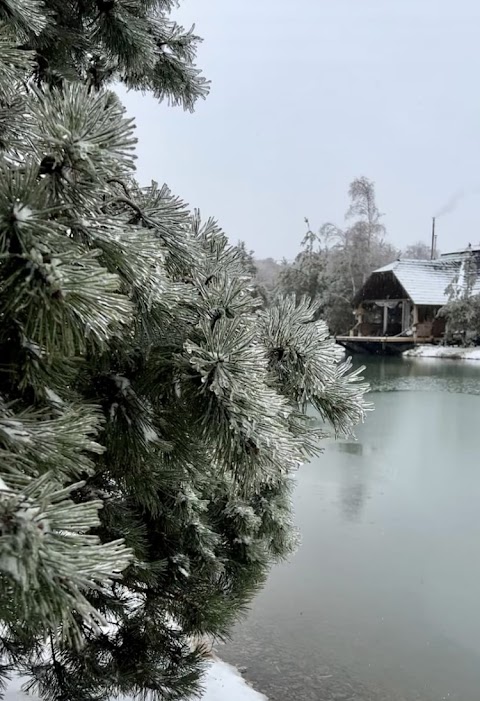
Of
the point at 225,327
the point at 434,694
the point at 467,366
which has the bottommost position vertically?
the point at 434,694

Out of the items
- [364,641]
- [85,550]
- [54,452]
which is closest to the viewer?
[85,550]

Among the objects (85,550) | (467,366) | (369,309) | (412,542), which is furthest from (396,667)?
(369,309)

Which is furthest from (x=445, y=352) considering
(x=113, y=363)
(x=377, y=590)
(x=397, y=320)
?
(x=113, y=363)

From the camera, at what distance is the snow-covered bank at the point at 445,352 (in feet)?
54.5

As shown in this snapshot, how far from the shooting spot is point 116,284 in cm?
50

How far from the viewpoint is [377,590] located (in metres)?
3.79

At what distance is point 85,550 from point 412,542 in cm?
450

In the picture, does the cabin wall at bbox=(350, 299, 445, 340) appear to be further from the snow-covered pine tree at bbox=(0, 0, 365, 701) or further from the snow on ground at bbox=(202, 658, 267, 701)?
the snow-covered pine tree at bbox=(0, 0, 365, 701)

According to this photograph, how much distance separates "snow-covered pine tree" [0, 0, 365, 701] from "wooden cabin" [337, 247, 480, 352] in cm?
1893

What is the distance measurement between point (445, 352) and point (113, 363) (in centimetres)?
1797

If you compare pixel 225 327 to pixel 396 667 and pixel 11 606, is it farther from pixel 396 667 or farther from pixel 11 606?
pixel 396 667

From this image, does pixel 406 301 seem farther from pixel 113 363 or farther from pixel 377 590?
pixel 113 363

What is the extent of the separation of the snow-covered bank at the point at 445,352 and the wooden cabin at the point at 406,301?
1.13 metres

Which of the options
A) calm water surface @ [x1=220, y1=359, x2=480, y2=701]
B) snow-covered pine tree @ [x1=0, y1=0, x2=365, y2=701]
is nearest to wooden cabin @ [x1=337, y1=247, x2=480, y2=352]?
calm water surface @ [x1=220, y1=359, x2=480, y2=701]
